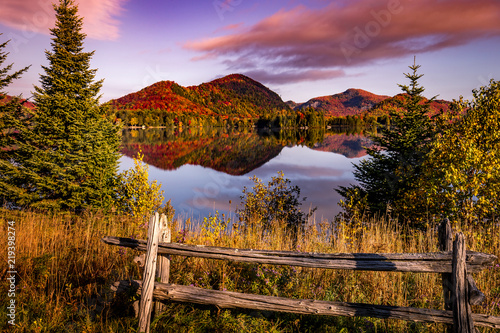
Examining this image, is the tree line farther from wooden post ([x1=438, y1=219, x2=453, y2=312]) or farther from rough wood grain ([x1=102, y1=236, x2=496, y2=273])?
rough wood grain ([x1=102, y1=236, x2=496, y2=273])

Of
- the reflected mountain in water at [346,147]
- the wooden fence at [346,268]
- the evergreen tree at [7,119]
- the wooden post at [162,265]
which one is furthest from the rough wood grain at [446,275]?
the reflected mountain in water at [346,147]

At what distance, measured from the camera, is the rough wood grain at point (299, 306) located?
3.35 meters

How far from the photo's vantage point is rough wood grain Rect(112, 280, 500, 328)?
11.0ft

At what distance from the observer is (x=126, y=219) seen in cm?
890

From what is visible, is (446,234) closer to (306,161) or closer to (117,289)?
(117,289)

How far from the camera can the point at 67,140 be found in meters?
12.0

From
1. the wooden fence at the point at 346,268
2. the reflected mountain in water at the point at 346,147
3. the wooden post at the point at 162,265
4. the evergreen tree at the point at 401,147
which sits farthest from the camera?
the reflected mountain in water at the point at 346,147

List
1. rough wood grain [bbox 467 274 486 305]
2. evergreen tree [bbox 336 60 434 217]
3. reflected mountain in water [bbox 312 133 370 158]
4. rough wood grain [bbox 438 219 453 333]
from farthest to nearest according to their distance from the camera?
reflected mountain in water [bbox 312 133 370 158]
evergreen tree [bbox 336 60 434 217]
rough wood grain [bbox 438 219 453 333]
rough wood grain [bbox 467 274 486 305]

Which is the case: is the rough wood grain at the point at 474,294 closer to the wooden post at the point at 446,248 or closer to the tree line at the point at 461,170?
the wooden post at the point at 446,248

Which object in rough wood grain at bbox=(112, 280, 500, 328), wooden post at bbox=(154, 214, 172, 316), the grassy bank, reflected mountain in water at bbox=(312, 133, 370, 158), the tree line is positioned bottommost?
the grassy bank

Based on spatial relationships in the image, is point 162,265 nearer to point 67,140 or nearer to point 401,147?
point 67,140

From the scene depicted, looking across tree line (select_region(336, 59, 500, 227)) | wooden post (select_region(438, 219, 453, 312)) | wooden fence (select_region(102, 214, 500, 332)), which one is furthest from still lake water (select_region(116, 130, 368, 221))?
wooden post (select_region(438, 219, 453, 312))

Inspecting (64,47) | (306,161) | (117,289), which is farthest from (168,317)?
(306,161)

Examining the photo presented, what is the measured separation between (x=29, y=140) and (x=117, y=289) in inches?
451
